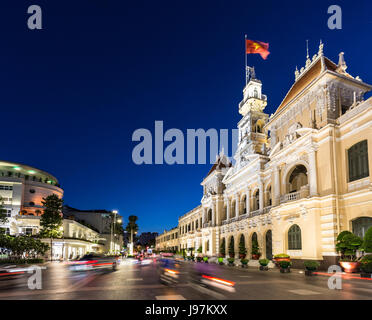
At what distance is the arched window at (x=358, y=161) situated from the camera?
24.1 metres

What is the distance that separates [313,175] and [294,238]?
6.43 metres

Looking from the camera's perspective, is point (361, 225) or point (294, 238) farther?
point (294, 238)

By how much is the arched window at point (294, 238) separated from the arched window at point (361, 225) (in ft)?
18.1

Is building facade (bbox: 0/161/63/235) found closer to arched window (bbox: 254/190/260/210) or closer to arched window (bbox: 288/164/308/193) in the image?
arched window (bbox: 254/190/260/210)

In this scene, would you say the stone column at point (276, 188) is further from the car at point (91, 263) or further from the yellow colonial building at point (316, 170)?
the car at point (91, 263)

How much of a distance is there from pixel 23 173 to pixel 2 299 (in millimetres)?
65047

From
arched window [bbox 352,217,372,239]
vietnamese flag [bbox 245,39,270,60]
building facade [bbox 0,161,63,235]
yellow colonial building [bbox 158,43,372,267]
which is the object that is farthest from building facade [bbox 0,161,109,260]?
arched window [bbox 352,217,372,239]

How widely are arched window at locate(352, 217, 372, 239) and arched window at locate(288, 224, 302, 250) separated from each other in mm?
5525

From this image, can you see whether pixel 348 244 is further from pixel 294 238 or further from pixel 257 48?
pixel 257 48

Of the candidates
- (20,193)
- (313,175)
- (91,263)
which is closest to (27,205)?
(20,193)

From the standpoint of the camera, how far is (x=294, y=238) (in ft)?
98.6
